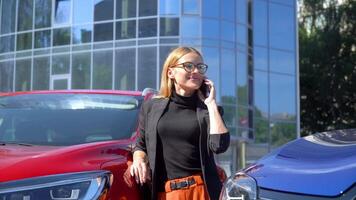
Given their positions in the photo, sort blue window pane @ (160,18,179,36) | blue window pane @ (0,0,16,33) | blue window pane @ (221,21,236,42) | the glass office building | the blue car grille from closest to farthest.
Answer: the blue car grille, blue window pane @ (160,18,179,36), the glass office building, blue window pane @ (221,21,236,42), blue window pane @ (0,0,16,33)

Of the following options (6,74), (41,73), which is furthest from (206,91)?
(6,74)

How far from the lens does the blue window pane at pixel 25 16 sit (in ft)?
88.1

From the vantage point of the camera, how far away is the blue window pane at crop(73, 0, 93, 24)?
25.0 m

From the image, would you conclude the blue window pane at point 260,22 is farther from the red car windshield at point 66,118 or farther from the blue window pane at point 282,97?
the red car windshield at point 66,118

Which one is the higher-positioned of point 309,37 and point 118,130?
point 309,37

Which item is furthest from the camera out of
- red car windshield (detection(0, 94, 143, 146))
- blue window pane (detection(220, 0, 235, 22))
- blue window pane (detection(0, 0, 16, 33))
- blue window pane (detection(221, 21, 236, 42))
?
blue window pane (detection(0, 0, 16, 33))

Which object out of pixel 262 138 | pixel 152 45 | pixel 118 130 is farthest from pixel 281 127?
pixel 118 130

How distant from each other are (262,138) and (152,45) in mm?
8606

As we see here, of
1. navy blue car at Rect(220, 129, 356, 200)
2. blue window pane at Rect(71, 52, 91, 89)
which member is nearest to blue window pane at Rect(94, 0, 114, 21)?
blue window pane at Rect(71, 52, 91, 89)

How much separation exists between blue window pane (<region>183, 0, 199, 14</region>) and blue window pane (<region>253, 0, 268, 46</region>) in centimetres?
543

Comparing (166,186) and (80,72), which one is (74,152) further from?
(80,72)

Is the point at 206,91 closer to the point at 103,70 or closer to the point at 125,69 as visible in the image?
the point at 125,69

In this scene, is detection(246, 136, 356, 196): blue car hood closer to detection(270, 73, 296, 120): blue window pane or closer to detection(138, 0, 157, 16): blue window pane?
detection(138, 0, 157, 16): blue window pane

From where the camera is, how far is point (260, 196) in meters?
2.61
